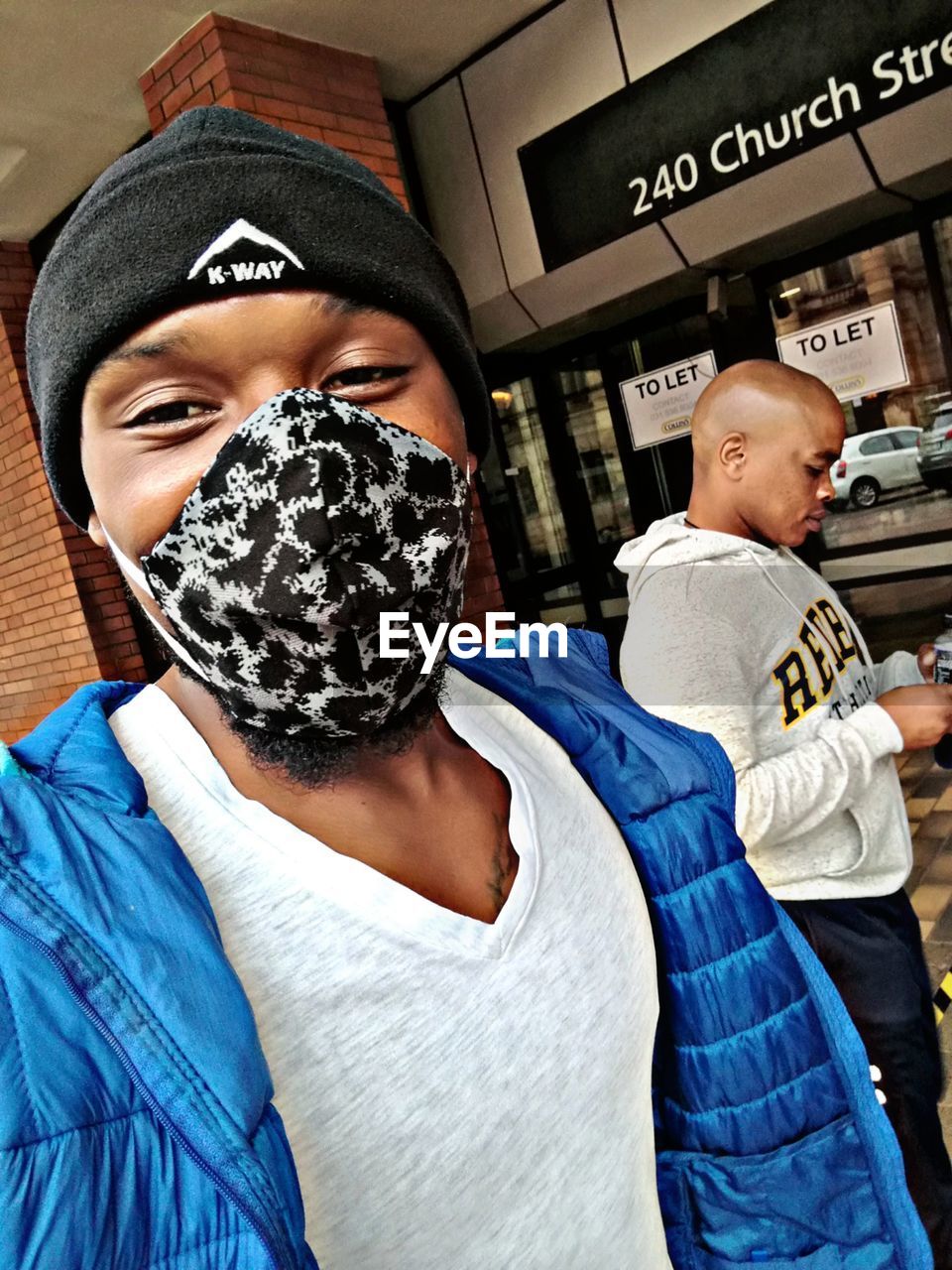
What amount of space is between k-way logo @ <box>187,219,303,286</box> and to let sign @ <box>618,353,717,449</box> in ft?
14.0

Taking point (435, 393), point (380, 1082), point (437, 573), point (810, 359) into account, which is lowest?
point (380, 1082)

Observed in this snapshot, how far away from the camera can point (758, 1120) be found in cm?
112

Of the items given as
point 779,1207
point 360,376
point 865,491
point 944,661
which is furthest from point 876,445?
point 360,376

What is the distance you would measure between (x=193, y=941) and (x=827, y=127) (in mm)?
4075

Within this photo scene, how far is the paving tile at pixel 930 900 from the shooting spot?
11.2 ft

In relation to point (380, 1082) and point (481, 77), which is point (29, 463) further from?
point (380, 1082)

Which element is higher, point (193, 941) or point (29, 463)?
point (29, 463)

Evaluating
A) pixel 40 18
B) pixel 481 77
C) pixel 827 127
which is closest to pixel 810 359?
pixel 827 127

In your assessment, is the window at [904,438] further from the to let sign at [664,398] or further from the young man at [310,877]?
the young man at [310,877]

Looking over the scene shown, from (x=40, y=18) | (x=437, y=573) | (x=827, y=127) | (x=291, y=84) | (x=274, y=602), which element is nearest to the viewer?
(x=274, y=602)

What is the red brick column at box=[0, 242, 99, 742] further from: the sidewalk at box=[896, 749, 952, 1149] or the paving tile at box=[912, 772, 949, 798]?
the paving tile at box=[912, 772, 949, 798]

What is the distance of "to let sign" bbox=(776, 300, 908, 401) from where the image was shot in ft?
14.4

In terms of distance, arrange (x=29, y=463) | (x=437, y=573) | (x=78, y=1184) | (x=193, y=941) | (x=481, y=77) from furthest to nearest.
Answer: (x=29, y=463) < (x=481, y=77) < (x=437, y=573) < (x=193, y=941) < (x=78, y=1184)

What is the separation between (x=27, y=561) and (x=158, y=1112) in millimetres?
5768
